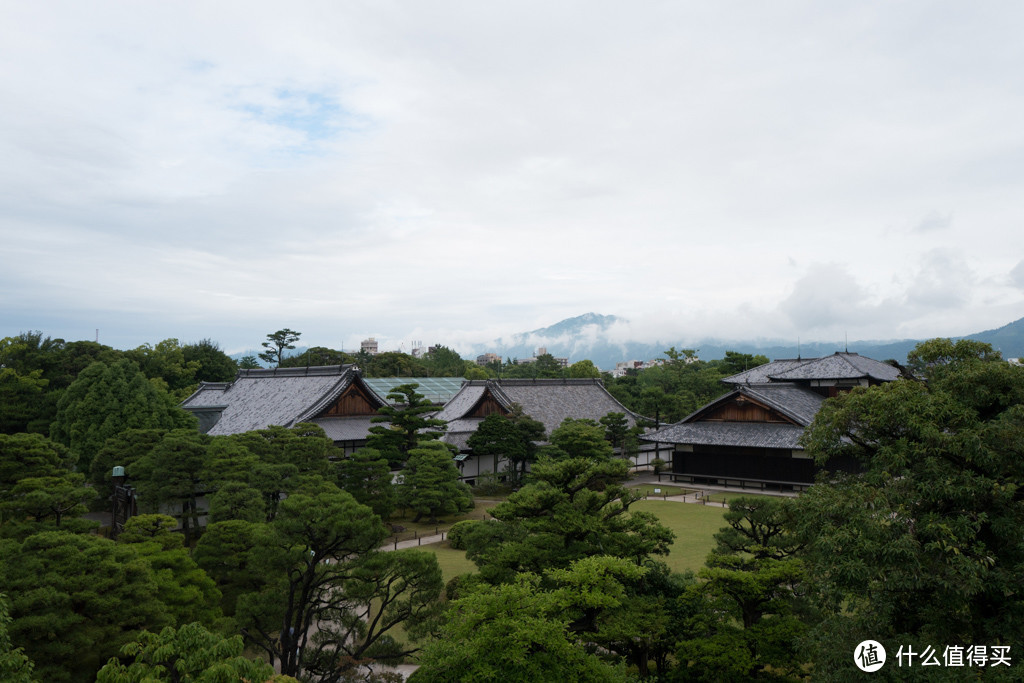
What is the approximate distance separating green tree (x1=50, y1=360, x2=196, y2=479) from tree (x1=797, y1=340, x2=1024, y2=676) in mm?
26225

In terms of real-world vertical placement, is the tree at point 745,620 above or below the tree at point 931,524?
below

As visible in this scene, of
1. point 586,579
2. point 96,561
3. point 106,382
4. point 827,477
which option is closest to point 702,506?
point 827,477

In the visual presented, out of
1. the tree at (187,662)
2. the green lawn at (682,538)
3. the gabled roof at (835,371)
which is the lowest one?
the green lawn at (682,538)

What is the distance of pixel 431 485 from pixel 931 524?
20.3 meters

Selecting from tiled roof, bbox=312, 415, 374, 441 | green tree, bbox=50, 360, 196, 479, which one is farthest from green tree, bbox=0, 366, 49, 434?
tiled roof, bbox=312, 415, 374, 441

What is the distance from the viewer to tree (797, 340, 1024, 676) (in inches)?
317

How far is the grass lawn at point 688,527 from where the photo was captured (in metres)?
20.1

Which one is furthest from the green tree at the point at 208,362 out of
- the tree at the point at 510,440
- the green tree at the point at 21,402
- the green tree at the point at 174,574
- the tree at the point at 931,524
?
the tree at the point at 931,524

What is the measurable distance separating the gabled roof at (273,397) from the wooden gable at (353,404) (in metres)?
0.13

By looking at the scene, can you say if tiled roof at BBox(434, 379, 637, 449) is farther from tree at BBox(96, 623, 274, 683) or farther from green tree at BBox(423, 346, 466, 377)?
green tree at BBox(423, 346, 466, 377)

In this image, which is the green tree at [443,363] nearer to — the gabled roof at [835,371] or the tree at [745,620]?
the gabled roof at [835,371]

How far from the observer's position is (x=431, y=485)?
25.8 m

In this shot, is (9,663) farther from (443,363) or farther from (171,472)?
(443,363)

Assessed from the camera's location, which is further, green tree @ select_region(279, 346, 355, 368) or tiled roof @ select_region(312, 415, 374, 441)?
green tree @ select_region(279, 346, 355, 368)
